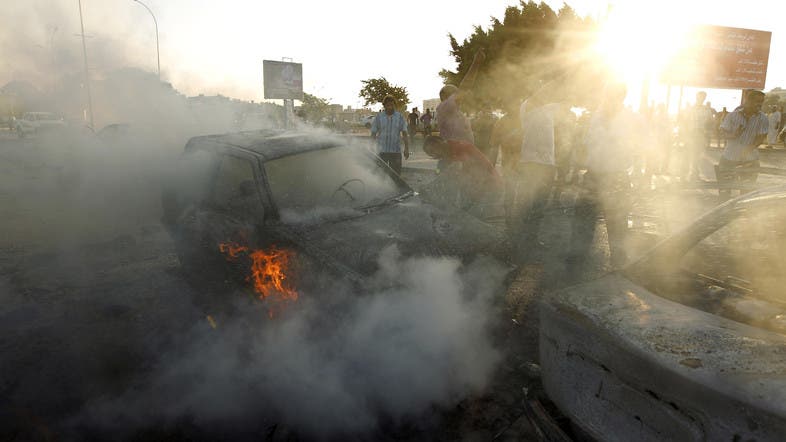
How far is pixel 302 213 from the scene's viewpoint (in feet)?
11.9

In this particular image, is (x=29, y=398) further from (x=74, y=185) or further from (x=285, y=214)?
(x=74, y=185)

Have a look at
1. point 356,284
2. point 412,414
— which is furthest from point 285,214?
point 412,414

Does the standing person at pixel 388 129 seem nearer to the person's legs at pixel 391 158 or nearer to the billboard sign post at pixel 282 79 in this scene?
the person's legs at pixel 391 158

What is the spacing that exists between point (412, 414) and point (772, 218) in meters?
Answer: 1.88

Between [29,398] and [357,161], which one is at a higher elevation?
[357,161]

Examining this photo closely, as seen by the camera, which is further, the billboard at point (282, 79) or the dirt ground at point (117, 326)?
the billboard at point (282, 79)

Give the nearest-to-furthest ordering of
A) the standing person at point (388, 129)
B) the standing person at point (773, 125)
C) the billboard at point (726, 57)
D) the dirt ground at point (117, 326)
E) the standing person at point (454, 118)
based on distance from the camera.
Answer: the dirt ground at point (117, 326), the standing person at point (454, 118), the standing person at point (388, 129), the standing person at point (773, 125), the billboard at point (726, 57)

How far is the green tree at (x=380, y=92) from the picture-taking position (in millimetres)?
40719

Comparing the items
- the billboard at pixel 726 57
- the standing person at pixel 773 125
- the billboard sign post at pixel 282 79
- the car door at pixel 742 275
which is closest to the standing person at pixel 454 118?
the car door at pixel 742 275

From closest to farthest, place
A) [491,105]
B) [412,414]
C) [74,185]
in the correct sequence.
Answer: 1. [412,414]
2. [74,185]
3. [491,105]

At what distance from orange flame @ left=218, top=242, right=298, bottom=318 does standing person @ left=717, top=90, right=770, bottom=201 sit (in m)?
6.91

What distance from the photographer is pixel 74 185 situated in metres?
11.5

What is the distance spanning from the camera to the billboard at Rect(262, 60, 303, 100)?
30.5m

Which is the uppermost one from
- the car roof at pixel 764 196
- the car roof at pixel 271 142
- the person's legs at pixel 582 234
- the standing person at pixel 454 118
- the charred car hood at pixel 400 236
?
the standing person at pixel 454 118
